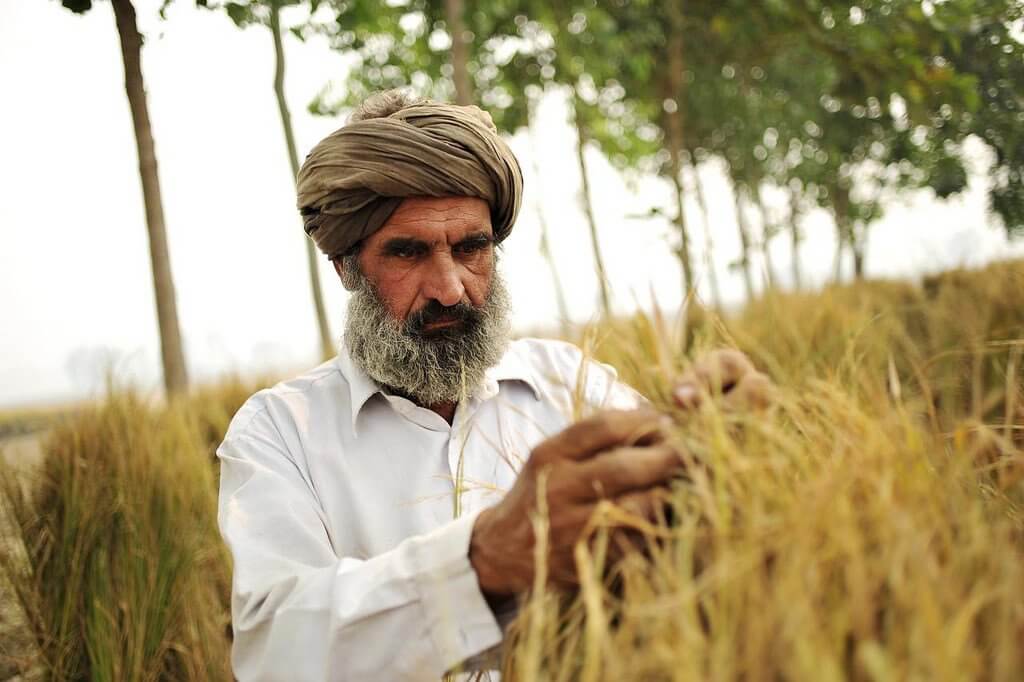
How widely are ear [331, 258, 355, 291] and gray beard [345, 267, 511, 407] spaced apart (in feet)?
0.14

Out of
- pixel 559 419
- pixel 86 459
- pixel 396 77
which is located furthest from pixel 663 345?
pixel 396 77

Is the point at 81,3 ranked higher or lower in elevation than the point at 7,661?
higher

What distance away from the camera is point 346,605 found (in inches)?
42.5

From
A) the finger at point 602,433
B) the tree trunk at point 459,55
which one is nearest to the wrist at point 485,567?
the finger at point 602,433

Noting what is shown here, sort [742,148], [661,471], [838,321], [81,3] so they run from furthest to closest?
1. [742,148]
2. [838,321]
3. [81,3]
4. [661,471]

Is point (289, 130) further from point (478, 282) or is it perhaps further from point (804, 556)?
point (804, 556)

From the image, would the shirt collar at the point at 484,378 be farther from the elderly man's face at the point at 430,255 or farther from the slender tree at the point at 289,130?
the slender tree at the point at 289,130

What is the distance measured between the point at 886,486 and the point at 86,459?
2.52 m

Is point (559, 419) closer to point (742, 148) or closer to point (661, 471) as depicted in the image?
point (661, 471)

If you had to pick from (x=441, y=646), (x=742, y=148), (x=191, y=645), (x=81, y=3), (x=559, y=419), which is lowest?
(x=191, y=645)

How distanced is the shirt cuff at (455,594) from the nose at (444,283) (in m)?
1.00

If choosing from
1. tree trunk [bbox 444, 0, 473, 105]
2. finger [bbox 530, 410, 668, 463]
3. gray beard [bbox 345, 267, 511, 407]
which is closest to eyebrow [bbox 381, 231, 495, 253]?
gray beard [bbox 345, 267, 511, 407]

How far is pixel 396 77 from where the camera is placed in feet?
27.1

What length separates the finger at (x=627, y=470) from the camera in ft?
2.66
